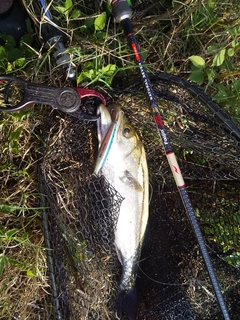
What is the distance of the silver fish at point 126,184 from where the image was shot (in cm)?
206

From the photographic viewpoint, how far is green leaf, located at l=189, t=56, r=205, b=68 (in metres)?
2.35

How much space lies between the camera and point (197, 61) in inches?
92.7

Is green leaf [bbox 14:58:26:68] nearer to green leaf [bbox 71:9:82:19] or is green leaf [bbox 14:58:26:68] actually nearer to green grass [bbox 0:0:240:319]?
green grass [bbox 0:0:240:319]

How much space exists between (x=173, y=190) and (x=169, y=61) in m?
0.73

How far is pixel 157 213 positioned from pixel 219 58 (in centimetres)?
91

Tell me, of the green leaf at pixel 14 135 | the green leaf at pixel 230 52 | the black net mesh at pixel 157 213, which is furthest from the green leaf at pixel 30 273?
the green leaf at pixel 230 52

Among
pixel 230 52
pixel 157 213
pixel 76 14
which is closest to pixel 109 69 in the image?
pixel 76 14

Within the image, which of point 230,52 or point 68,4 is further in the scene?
point 230,52

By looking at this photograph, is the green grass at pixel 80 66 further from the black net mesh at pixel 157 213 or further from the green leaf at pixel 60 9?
the black net mesh at pixel 157 213

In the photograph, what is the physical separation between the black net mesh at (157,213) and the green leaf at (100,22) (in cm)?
37

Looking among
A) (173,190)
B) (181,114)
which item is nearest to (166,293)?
(173,190)

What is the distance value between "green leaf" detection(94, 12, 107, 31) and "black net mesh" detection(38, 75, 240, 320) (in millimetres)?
365

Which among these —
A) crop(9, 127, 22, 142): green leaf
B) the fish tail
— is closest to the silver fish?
the fish tail

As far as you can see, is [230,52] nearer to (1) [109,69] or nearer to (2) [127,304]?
(1) [109,69]
